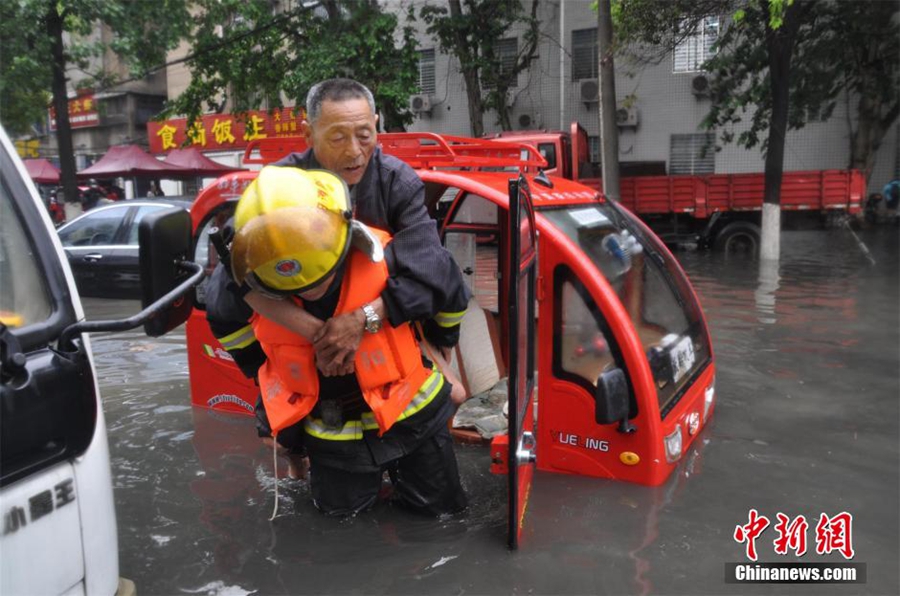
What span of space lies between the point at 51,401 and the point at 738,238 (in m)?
13.9

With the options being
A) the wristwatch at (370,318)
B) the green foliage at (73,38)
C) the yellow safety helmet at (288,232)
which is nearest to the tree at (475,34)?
the green foliage at (73,38)

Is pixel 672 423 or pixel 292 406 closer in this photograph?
pixel 292 406

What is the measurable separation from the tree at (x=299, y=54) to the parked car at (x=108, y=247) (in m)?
4.62

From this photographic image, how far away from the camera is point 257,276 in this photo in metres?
2.30

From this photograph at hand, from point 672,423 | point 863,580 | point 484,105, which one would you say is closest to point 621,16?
point 484,105

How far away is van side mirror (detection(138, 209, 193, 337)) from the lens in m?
1.84

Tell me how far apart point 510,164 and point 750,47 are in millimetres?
13426

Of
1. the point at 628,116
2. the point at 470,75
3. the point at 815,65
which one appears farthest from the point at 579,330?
the point at 628,116

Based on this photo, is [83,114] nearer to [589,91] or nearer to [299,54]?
[299,54]

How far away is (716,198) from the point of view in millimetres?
13977

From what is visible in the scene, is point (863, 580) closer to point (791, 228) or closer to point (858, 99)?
point (791, 228)

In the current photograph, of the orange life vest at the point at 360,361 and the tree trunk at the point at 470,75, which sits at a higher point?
the tree trunk at the point at 470,75

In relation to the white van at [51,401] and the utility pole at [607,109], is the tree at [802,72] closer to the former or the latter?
the utility pole at [607,109]

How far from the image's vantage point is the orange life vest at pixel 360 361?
8.19 feet
